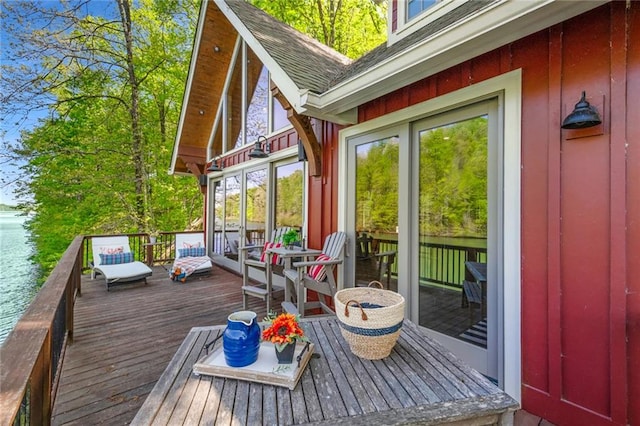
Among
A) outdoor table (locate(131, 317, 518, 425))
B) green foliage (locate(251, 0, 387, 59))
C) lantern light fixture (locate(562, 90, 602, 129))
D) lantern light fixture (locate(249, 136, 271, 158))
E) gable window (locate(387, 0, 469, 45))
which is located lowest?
outdoor table (locate(131, 317, 518, 425))

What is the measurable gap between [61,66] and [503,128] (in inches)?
467

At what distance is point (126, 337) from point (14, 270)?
402 inches

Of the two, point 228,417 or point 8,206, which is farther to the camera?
point 8,206

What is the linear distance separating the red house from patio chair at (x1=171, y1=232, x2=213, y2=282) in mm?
3339

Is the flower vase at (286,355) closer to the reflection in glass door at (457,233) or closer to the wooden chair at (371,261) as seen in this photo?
the reflection in glass door at (457,233)

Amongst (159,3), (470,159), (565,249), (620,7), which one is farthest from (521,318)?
(159,3)

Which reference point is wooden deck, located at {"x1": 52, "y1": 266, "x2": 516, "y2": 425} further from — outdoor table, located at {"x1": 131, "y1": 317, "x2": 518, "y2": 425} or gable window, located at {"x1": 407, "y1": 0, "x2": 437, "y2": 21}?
gable window, located at {"x1": 407, "y1": 0, "x2": 437, "y2": 21}

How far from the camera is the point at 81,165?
9297mm

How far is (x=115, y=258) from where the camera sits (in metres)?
5.71

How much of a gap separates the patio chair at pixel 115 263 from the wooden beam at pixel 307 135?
387 cm

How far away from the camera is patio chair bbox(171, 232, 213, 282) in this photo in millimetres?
5691

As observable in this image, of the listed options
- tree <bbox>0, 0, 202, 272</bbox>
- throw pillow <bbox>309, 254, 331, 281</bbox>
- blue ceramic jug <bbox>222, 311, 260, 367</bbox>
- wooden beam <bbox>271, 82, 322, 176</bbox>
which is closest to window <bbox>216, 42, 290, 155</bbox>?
wooden beam <bbox>271, 82, 322, 176</bbox>

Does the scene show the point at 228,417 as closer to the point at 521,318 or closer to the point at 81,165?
the point at 521,318

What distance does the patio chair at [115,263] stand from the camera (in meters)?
5.12
